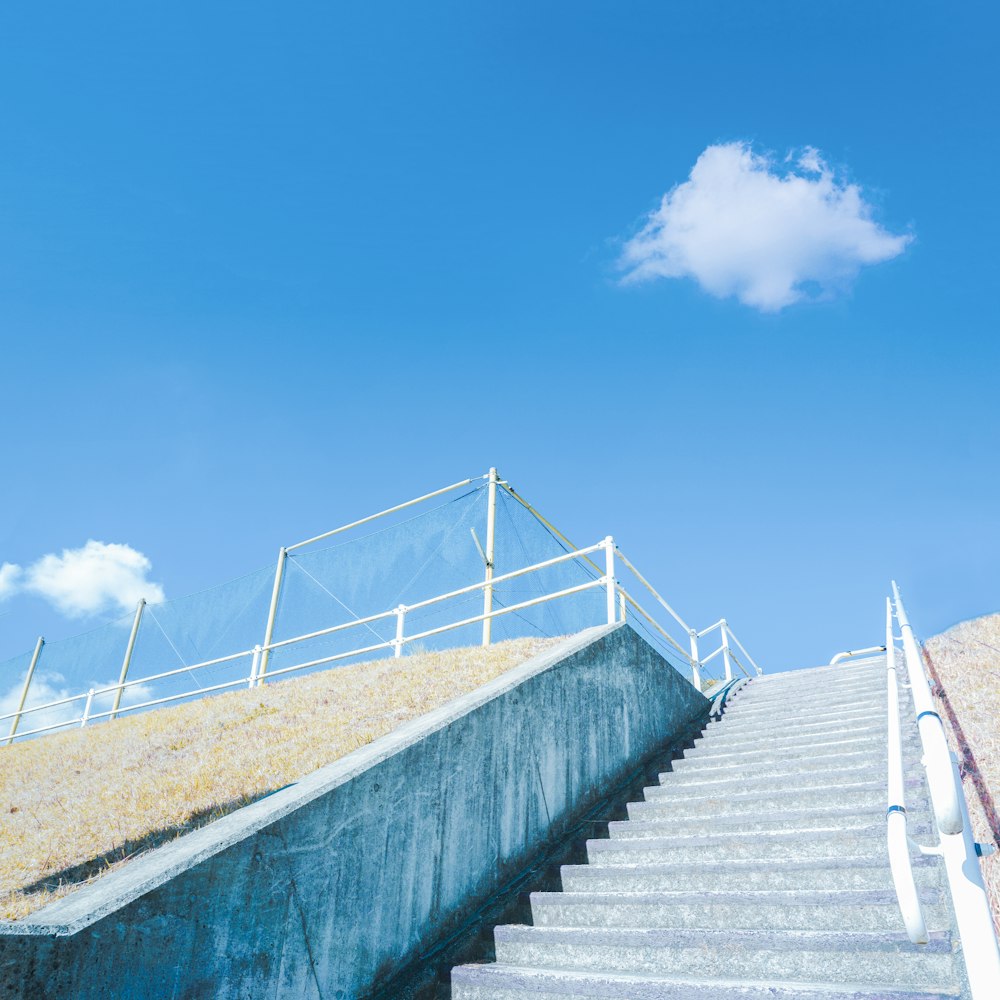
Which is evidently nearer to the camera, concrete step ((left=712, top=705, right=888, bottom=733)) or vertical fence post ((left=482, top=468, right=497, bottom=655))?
concrete step ((left=712, top=705, right=888, bottom=733))

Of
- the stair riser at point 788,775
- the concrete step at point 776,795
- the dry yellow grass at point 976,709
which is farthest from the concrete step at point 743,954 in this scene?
the stair riser at point 788,775

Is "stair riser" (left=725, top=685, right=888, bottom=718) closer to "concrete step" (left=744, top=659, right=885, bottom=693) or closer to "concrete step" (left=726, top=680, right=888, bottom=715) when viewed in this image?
Answer: "concrete step" (left=726, top=680, right=888, bottom=715)

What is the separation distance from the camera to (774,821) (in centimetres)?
447

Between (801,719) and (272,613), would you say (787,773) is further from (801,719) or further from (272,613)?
(272,613)

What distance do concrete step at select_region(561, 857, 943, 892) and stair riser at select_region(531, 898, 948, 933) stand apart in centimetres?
21

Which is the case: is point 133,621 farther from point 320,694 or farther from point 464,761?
point 464,761

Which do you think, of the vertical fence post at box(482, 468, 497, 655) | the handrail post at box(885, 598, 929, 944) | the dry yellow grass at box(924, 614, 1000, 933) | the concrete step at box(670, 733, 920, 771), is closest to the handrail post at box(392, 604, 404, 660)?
the vertical fence post at box(482, 468, 497, 655)

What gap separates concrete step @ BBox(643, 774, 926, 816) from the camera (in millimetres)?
4566

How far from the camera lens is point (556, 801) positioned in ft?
16.5

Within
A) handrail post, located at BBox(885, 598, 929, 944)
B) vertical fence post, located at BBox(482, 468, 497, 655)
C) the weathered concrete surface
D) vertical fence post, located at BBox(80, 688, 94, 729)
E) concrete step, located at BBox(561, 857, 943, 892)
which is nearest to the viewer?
handrail post, located at BBox(885, 598, 929, 944)

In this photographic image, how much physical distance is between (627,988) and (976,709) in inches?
159

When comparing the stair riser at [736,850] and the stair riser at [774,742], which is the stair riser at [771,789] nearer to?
the stair riser at [736,850]

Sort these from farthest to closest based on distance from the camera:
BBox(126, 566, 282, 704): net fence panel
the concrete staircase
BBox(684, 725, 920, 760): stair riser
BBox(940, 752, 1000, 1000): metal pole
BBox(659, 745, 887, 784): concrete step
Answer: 1. BBox(126, 566, 282, 704): net fence panel
2. BBox(684, 725, 920, 760): stair riser
3. BBox(659, 745, 887, 784): concrete step
4. the concrete staircase
5. BBox(940, 752, 1000, 1000): metal pole

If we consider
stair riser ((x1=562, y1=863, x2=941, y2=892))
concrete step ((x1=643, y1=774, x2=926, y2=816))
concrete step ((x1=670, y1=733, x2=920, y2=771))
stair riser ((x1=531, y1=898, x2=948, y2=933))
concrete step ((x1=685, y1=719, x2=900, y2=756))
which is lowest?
stair riser ((x1=531, y1=898, x2=948, y2=933))
